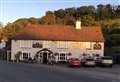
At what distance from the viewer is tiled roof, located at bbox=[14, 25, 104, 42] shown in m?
80.1

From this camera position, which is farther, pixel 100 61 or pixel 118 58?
pixel 118 58

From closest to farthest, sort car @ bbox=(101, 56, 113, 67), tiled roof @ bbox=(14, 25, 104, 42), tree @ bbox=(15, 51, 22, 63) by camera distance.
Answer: car @ bbox=(101, 56, 113, 67), tree @ bbox=(15, 51, 22, 63), tiled roof @ bbox=(14, 25, 104, 42)

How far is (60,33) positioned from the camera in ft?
270

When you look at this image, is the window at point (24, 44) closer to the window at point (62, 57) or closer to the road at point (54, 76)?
the window at point (62, 57)

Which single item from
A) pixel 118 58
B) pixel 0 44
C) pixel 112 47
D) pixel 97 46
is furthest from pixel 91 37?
pixel 0 44

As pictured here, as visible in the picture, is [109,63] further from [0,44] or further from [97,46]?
[0,44]

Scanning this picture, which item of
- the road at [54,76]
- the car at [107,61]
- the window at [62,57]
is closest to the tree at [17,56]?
the window at [62,57]

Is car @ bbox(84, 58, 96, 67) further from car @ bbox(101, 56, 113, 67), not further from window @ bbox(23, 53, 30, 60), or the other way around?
window @ bbox(23, 53, 30, 60)

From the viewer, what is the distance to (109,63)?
63.5 meters

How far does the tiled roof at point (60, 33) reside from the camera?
80125mm

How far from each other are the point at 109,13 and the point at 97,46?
74876 mm

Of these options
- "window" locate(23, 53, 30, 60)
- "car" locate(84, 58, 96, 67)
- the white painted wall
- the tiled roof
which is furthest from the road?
the tiled roof

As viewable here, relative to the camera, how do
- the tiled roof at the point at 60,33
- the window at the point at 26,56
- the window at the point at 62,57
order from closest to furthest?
the window at the point at 62,57 → the window at the point at 26,56 → the tiled roof at the point at 60,33

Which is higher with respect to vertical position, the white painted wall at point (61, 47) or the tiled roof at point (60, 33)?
the tiled roof at point (60, 33)
